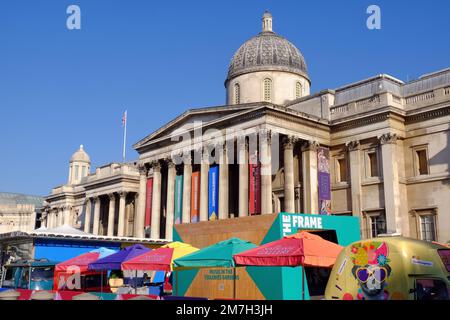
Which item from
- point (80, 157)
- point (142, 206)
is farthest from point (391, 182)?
point (80, 157)

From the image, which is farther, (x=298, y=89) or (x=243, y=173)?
(x=298, y=89)

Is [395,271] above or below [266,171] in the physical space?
below

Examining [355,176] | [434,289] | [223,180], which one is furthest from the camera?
[223,180]

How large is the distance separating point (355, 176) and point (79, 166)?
4784cm

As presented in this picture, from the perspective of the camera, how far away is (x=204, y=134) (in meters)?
40.3

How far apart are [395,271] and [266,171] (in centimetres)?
2298

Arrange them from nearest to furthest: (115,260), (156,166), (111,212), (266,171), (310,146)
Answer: (115,260) → (266,171) → (310,146) → (156,166) → (111,212)

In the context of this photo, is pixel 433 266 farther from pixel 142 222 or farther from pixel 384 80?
pixel 142 222

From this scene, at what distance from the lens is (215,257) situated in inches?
674

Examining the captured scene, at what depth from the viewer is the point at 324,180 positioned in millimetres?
37531

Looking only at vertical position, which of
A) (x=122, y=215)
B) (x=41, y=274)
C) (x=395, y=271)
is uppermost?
(x=122, y=215)

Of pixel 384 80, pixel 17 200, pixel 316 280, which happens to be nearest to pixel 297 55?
pixel 384 80

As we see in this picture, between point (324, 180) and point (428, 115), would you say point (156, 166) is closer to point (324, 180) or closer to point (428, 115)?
point (324, 180)
